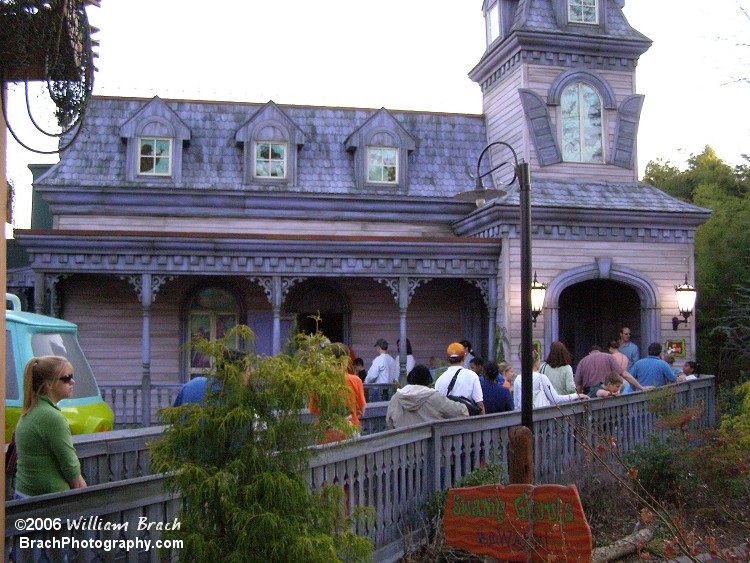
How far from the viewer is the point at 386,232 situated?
63.5 ft

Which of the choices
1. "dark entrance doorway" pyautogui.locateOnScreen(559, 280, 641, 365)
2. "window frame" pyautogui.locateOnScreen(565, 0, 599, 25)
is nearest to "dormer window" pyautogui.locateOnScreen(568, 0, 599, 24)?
"window frame" pyautogui.locateOnScreen(565, 0, 599, 25)

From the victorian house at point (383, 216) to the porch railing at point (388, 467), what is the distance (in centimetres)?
800

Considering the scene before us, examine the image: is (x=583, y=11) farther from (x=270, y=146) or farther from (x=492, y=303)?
(x=270, y=146)

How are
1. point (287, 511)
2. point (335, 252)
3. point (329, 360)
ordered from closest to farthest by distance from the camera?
point (287, 511), point (329, 360), point (335, 252)

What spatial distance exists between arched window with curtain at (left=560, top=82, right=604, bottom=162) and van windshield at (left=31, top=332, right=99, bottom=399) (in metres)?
13.0

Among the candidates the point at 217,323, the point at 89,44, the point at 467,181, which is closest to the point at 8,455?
the point at 89,44

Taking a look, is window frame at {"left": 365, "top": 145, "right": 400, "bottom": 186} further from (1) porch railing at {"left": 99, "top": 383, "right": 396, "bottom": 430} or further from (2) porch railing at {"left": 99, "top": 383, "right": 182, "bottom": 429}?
(2) porch railing at {"left": 99, "top": 383, "right": 182, "bottom": 429}

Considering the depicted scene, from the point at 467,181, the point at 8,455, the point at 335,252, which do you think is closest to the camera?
the point at 8,455

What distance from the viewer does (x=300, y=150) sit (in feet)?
64.7

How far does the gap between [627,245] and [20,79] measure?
15213 mm

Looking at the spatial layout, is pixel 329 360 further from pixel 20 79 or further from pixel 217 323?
pixel 217 323

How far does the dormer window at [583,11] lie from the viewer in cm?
1920

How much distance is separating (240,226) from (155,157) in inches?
102

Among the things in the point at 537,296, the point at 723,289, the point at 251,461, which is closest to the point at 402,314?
the point at 537,296
